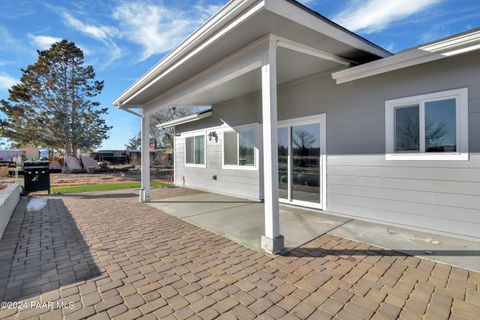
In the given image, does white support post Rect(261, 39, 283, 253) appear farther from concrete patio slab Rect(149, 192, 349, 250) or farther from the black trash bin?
the black trash bin

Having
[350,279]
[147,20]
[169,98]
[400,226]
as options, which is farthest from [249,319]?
[147,20]

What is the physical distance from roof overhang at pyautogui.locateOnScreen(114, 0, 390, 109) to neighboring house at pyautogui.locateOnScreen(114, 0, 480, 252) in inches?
0.7

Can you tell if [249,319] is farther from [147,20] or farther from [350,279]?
[147,20]

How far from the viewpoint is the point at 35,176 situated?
Result: 828 centimetres

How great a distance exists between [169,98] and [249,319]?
558cm

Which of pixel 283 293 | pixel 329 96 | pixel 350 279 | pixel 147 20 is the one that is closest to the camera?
pixel 283 293

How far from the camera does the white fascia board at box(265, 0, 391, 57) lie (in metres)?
2.74

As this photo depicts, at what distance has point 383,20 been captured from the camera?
6.04 metres

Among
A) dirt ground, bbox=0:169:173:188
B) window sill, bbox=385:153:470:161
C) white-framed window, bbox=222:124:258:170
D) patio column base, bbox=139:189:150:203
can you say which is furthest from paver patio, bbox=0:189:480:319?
dirt ground, bbox=0:169:173:188

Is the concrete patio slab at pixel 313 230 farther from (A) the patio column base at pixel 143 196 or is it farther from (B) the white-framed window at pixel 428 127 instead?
(B) the white-framed window at pixel 428 127

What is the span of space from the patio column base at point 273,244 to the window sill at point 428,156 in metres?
2.59

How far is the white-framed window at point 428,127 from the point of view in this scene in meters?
3.60

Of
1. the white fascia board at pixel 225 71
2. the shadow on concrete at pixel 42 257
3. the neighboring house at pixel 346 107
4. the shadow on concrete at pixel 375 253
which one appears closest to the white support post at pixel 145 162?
the neighboring house at pixel 346 107

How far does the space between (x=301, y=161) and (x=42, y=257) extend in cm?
508
